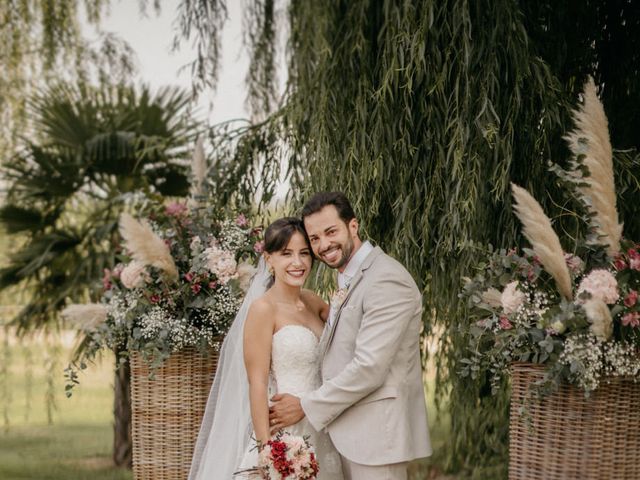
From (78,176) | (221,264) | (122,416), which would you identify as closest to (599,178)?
(221,264)

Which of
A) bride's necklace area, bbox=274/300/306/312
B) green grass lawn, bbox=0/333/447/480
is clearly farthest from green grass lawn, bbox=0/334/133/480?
bride's necklace area, bbox=274/300/306/312

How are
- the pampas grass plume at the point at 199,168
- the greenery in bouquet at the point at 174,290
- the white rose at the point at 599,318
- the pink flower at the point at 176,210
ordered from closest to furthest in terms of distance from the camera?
the white rose at the point at 599,318 < the greenery in bouquet at the point at 174,290 < the pink flower at the point at 176,210 < the pampas grass plume at the point at 199,168

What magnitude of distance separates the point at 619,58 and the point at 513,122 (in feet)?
3.47

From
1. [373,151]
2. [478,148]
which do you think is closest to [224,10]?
[373,151]

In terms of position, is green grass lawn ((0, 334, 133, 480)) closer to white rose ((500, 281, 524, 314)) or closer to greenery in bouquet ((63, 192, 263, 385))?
greenery in bouquet ((63, 192, 263, 385))

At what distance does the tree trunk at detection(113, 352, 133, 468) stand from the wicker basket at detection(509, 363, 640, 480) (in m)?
3.82

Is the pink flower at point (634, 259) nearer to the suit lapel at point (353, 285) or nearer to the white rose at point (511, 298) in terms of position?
the white rose at point (511, 298)

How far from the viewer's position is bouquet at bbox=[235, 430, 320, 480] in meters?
2.68

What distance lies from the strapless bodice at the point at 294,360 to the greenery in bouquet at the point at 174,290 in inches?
25.1

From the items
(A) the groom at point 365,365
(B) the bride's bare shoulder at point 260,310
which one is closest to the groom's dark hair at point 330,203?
(A) the groom at point 365,365

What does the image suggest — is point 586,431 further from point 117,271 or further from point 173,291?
point 117,271

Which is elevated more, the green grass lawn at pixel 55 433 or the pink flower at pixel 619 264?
the pink flower at pixel 619 264

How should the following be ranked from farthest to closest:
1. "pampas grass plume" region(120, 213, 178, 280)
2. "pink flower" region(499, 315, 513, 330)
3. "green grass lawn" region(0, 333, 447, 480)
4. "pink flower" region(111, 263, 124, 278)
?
"green grass lawn" region(0, 333, 447, 480), "pink flower" region(111, 263, 124, 278), "pampas grass plume" region(120, 213, 178, 280), "pink flower" region(499, 315, 513, 330)

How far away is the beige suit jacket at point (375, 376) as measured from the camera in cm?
280
